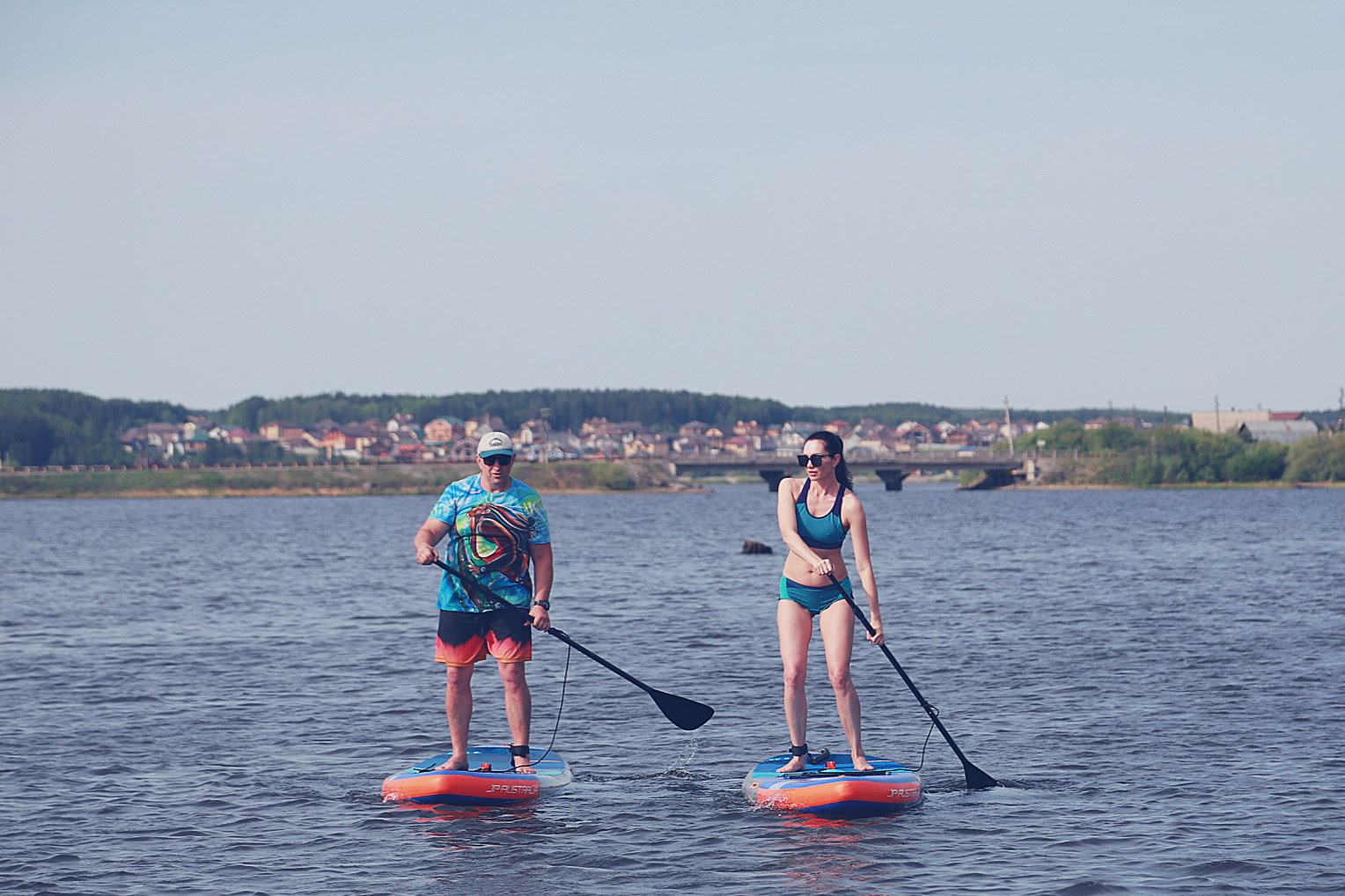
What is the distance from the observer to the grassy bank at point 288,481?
161500 millimetres

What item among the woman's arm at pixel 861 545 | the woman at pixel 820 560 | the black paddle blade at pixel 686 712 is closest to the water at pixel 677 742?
the black paddle blade at pixel 686 712

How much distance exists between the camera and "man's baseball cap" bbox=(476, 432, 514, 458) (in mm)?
10914

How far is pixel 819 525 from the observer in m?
10.8

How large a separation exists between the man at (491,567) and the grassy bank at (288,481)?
148814 millimetres

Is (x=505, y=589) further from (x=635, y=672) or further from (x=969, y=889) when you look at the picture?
(x=635, y=672)

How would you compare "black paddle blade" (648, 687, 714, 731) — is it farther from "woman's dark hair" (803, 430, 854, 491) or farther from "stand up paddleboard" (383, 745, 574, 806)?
"woman's dark hair" (803, 430, 854, 491)

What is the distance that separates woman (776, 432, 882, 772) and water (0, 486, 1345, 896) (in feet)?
4.18

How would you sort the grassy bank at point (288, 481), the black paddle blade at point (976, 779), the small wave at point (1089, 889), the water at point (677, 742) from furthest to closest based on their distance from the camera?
the grassy bank at point (288, 481), the black paddle blade at point (976, 779), the water at point (677, 742), the small wave at point (1089, 889)

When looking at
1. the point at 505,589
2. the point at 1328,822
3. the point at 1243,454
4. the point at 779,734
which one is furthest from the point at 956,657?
the point at 1243,454

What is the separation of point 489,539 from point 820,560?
8.33 ft

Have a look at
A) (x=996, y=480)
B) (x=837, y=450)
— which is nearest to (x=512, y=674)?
(x=837, y=450)

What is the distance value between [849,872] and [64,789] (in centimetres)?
719

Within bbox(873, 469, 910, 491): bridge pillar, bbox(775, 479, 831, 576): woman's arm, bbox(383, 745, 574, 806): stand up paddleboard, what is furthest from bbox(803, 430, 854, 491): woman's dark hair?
bbox(873, 469, 910, 491): bridge pillar

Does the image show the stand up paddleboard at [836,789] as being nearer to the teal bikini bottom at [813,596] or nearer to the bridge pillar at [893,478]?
the teal bikini bottom at [813,596]
